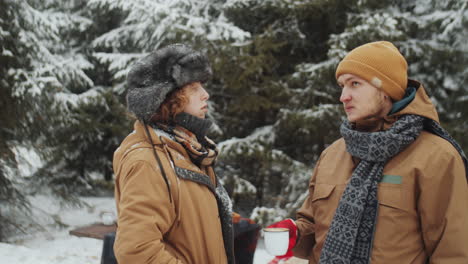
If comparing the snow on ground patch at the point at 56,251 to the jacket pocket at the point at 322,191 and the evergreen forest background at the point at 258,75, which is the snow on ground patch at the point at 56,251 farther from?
the jacket pocket at the point at 322,191

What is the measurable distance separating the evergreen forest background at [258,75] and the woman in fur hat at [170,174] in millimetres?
3486

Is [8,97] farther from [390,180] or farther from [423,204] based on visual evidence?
[423,204]

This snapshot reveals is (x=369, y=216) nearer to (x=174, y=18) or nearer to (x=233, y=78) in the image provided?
(x=233, y=78)

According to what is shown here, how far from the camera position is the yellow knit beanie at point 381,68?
1939 millimetres

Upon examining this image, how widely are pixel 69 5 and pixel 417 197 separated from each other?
11.2m

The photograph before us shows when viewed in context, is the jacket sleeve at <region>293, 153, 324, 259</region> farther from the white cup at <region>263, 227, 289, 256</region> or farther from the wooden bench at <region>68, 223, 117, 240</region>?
the wooden bench at <region>68, 223, 117, 240</region>

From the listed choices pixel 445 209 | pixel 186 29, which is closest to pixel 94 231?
pixel 186 29

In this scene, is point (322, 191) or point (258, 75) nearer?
point (322, 191)

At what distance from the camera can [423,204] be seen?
5.71 feet

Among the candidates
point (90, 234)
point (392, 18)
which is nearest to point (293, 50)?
point (392, 18)

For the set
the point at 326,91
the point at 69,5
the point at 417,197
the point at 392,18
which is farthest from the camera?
the point at 69,5

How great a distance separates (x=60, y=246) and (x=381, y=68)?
7149 millimetres

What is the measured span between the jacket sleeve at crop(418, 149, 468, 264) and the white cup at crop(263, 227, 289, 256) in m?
0.64

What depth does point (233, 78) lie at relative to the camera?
6.72 m
